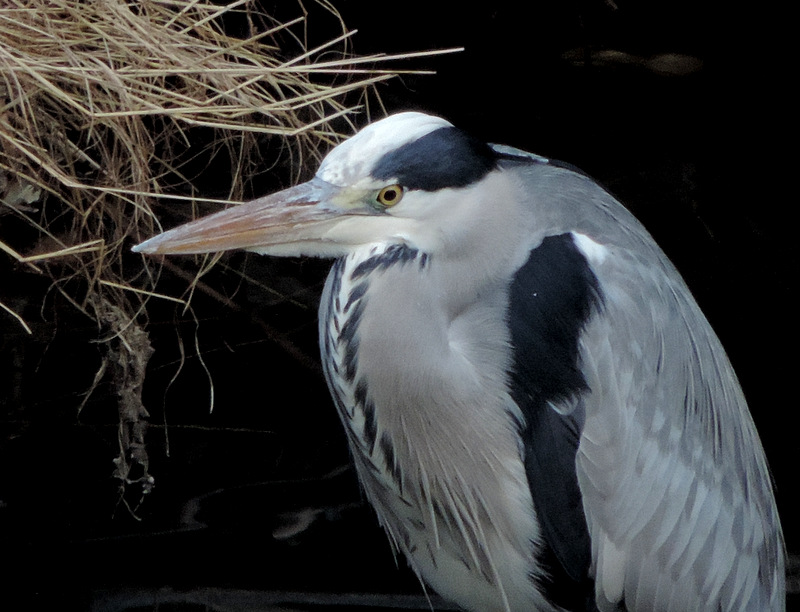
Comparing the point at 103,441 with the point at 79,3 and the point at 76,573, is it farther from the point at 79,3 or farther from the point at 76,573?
the point at 79,3

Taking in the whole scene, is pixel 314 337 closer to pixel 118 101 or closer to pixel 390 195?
pixel 118 101

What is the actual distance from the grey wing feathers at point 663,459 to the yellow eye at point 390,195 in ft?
1.38

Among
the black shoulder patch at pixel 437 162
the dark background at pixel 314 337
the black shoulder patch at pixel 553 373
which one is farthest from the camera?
the dark background at pixel 314 337

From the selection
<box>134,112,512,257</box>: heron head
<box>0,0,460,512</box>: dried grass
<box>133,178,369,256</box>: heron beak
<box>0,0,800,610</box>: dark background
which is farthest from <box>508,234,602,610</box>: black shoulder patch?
<box>0,0,800,610</box>: dark background

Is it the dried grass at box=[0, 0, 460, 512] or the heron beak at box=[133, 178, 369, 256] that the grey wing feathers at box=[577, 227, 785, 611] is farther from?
the dried grass at box=[0, 0, 460, 512]

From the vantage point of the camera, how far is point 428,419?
1824 mm

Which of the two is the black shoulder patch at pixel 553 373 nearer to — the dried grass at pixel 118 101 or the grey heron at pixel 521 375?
the grey heron at pixel 521 375

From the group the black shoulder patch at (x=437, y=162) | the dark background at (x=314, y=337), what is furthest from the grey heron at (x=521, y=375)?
the dark background at (x=314, y=337)

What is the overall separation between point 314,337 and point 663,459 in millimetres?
1519

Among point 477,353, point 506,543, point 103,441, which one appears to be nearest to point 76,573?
point 103,441

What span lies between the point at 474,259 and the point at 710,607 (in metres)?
0.90

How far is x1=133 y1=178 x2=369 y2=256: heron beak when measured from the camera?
5.33ft

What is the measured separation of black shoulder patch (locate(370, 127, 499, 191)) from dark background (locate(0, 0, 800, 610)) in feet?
3.80

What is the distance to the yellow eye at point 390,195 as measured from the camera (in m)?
1.61
